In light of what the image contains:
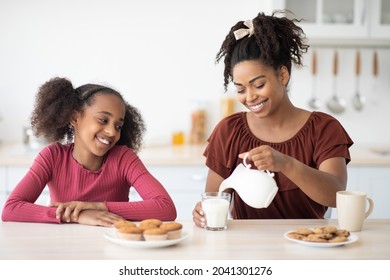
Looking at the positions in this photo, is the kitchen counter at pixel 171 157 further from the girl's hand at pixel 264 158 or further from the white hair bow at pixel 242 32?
the girl's hand at pixel 264 158

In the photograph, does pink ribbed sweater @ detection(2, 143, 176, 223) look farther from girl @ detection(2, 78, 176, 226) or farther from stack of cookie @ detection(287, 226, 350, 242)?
stack of cookie @ detection(287, 226, 350, 242)

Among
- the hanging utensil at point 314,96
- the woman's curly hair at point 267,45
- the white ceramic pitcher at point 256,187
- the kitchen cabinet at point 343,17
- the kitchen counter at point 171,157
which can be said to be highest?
the kitchen cabinet at point 343,17

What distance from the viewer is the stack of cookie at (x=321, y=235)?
1561mm

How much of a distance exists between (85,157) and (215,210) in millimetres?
613

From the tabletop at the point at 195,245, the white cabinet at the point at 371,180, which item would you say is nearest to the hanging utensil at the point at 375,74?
the white cabinet at the point at 371,180

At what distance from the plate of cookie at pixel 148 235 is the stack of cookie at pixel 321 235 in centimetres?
27

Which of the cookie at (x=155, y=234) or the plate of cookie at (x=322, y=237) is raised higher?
the cookie at (x=155, y=234)

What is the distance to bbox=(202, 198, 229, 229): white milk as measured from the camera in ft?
5.64

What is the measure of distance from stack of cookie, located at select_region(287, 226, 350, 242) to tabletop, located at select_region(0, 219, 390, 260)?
0.02 m

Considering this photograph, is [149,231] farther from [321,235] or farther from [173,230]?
[321,235]

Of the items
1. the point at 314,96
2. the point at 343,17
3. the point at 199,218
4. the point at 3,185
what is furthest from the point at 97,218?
the point at 314,96
